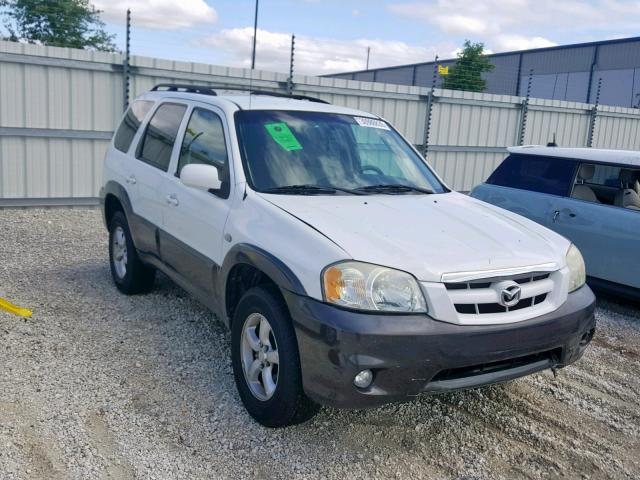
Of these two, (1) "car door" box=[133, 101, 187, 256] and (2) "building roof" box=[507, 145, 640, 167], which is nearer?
(1) "car door" box=[133, 101, 187, 256]

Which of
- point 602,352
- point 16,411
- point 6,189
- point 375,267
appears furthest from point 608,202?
point 6,189

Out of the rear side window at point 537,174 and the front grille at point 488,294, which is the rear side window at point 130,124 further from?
the rear side window at point 537,174

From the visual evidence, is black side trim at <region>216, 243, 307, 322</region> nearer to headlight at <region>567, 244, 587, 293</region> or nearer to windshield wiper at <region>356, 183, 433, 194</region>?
windshield wiper at <region>356, 183, 433, 194</region>

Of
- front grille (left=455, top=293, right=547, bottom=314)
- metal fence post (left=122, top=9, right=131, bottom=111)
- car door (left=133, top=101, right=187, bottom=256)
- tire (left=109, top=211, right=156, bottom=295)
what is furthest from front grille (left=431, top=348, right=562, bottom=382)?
metal fence post (left=122, top=9, right=131, bottom=111)

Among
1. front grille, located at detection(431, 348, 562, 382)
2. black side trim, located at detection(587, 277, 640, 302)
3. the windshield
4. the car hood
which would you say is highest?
the windshield

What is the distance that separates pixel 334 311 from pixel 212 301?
4.43ft

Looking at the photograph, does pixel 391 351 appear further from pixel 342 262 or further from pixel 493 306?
pixel 493 306

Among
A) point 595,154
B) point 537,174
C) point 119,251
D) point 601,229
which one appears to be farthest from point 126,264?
point 595,154

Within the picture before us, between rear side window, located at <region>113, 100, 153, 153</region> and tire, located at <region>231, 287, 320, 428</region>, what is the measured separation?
104 inches

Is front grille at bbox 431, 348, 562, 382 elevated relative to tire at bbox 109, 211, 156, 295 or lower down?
elevated

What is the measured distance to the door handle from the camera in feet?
14.5

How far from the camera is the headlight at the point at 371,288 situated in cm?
295

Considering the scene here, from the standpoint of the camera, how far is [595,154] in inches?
254

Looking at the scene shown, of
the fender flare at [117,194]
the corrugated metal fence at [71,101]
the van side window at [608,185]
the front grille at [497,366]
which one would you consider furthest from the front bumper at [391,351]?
the corrugated metal fence at [71,101]
